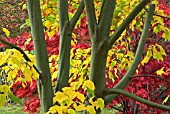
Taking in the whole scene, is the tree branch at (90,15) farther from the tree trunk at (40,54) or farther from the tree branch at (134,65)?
the tree branch at (134,65)

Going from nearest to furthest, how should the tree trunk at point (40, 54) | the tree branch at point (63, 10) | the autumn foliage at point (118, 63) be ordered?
1. the tree trunk at point (40, 54)
2. the tree branch at point (63, 10)
3. the autumn foliage at point (118, 63)

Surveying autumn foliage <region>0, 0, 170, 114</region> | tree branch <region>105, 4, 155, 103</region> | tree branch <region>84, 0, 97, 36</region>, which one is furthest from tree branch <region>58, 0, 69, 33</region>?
tree branch <region>105, 4, 155, 103</region>

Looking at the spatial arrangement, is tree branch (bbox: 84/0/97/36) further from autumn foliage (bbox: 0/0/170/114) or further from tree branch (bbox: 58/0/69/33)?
autumn foliage (bbox: 0/0/170/114)

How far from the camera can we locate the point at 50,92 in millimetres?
2152

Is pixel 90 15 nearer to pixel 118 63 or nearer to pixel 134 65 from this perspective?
pixel 134 65

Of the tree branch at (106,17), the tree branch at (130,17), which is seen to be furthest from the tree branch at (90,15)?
the tree branch at (130,17)

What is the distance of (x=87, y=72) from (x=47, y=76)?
108 cm

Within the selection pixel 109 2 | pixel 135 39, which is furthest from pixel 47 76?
pixel 135 39

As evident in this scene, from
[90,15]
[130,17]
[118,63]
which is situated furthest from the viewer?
[118,63]

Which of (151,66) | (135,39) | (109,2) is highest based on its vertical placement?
(109,2)

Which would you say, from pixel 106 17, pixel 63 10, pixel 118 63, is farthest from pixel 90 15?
pixel 118 63

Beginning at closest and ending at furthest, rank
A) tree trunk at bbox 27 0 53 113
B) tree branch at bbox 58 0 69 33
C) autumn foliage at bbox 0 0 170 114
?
tree trunk at bbox 27 0 53 113 < tree branch at bbox 58 0 69 33 < autumn foliage at bbox 0 0 170 114

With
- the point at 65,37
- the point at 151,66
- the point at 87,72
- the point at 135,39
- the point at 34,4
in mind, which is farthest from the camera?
the point at 135,39

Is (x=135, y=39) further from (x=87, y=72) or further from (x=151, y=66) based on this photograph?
(x=87, y=72)
